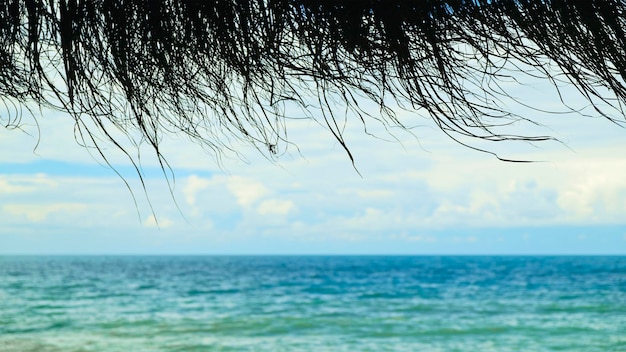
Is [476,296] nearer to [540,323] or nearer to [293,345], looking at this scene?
[540,323]

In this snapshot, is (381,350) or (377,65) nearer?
(377,65)

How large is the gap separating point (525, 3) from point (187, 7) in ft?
2.98

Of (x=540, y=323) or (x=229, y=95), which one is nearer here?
(x=229, y=95)

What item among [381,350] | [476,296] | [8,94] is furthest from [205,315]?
[8,94]

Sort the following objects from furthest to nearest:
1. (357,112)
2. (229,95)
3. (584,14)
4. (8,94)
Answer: (8,94), (229,95), (357,112), (584,14)

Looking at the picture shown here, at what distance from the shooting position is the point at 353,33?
5.83 ft

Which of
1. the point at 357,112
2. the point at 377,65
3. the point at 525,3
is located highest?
the point at 525,3

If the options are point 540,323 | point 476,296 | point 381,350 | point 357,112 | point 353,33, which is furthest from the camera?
point 476,296

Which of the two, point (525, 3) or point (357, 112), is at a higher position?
Answer: point (525, 3)

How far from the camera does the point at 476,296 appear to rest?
69.8 ft

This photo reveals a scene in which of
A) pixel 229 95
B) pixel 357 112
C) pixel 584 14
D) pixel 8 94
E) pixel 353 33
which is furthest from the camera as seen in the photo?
pixel 8 94

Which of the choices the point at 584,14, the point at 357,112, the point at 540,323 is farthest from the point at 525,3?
the point at 540,323

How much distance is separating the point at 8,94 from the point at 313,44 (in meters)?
1.07

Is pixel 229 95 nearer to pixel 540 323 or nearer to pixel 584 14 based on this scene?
pixel 584 14
